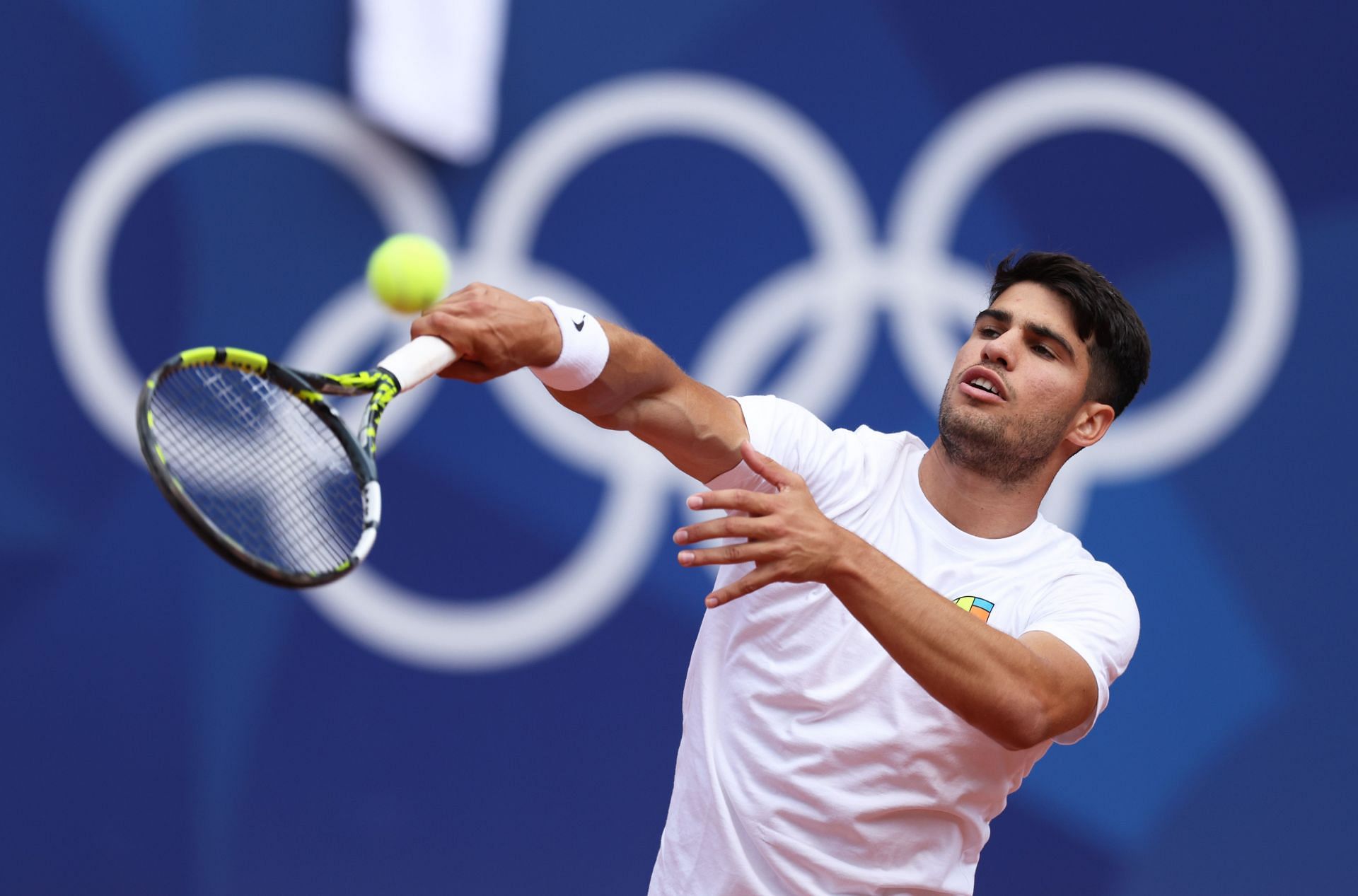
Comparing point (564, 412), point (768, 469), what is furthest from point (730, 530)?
point (564, 412)

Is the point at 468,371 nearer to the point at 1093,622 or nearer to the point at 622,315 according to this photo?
the point at 1093,622

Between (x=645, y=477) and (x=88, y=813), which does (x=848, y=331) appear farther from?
(x=88, y=813)

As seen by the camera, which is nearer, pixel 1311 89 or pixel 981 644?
pixel 981 644

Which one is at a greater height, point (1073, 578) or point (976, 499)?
point (976, 499)

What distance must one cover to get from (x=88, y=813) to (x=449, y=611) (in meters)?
1.44

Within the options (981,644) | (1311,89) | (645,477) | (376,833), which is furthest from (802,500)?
(1311,89)

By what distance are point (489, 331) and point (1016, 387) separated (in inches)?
45.4

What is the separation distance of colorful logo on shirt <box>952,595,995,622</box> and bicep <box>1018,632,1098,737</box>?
0.21 metres

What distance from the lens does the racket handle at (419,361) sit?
2137mm

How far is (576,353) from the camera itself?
2.38m

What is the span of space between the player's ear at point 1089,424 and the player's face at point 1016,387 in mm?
22

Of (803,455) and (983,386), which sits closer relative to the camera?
(803,455)

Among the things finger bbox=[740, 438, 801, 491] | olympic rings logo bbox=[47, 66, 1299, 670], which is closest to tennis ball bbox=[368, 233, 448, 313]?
finger bbox=[740, 438, 801, 491]

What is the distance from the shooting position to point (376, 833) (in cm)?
462
